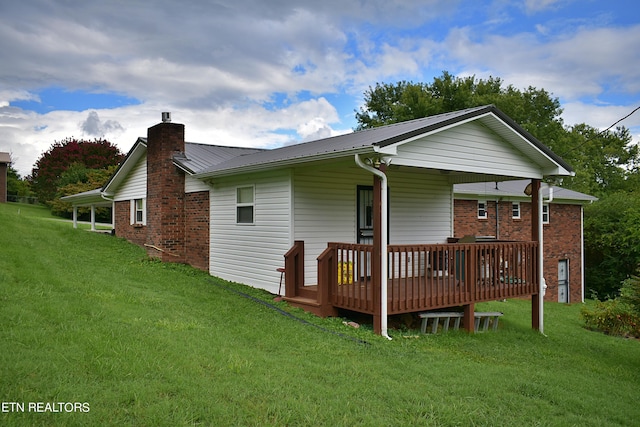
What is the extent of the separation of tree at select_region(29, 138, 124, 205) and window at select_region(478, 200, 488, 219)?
30806 millimetres

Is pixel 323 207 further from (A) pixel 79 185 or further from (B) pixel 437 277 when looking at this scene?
(A) pixel 79 185

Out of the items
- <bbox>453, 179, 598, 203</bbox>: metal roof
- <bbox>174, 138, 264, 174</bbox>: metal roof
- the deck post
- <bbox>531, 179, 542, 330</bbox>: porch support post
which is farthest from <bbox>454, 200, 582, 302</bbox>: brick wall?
the deck post

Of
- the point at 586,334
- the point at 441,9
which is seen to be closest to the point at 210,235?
the point at 441,9

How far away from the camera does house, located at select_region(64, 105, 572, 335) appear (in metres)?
8.67

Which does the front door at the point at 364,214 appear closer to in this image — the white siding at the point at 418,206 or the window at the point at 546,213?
the white siding at the point at 418,206

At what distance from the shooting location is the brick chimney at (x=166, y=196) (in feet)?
46.8

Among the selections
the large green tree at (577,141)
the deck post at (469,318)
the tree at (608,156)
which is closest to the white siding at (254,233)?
the deck post at (469,318)

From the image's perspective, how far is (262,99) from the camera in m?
20.9

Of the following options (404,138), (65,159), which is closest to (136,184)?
(404,138)

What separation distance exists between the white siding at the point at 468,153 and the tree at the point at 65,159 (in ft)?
116

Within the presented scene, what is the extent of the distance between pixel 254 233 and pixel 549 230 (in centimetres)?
1573

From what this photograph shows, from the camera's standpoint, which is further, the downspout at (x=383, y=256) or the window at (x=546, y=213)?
the window at (x=546, y=213)

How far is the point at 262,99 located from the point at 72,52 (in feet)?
27.9

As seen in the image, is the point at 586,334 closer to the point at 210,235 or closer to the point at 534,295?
the point at 534,295
